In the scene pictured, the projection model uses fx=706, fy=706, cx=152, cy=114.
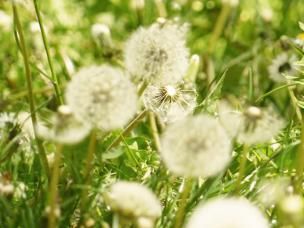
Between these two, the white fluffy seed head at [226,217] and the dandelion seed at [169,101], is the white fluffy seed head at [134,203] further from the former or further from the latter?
the dandelion seed at [169,101]

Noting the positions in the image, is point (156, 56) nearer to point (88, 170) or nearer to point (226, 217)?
point (88, 170)

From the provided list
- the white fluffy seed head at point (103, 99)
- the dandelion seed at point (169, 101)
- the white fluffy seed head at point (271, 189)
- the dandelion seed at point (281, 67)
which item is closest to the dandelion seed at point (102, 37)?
the dandelion seed at point (281, 67)

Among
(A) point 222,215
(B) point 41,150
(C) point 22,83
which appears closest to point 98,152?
(B) point 41,150

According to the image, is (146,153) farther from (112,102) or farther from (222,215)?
(222,215)

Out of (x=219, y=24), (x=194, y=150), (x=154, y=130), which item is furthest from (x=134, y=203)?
(x=219, y=24)

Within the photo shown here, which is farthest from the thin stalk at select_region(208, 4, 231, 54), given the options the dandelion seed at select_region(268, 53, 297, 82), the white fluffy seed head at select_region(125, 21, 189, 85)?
the white fluffy seed head at select_region(125, 21, 189, 85)

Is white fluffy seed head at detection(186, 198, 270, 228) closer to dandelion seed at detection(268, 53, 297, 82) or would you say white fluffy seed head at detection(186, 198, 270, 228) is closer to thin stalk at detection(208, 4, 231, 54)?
thin stalk at detection(208, 4, 231, 54)

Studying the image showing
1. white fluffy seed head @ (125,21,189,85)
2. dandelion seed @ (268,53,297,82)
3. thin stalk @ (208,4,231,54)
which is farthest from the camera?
dandelion seed @ (268,53,297,82)
